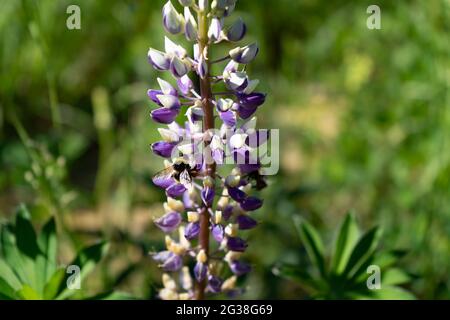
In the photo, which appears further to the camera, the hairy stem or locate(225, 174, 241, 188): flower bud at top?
locate(225, 174, 241, 188): flower bud at top

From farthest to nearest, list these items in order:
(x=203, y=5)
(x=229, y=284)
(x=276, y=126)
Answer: (x=276, y=126) < (x=229, y=284) < (x=203, y=5)

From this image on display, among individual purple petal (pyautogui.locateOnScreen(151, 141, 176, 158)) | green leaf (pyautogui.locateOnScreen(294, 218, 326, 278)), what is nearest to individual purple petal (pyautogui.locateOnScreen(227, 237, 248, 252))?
individual purple petal (pyautogui.locateOnScreen(151, 141, 176, 158))

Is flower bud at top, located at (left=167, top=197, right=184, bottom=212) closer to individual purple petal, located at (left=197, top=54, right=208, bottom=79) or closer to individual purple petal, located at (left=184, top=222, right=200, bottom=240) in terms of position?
individual purple petal, located at (left=184, top=222, right=200, bottom=240)

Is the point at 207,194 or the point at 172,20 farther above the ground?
the point at 172,20

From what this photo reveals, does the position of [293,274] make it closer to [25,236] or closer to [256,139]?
[256,139]

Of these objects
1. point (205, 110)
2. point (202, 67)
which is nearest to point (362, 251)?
point (205, 110)
